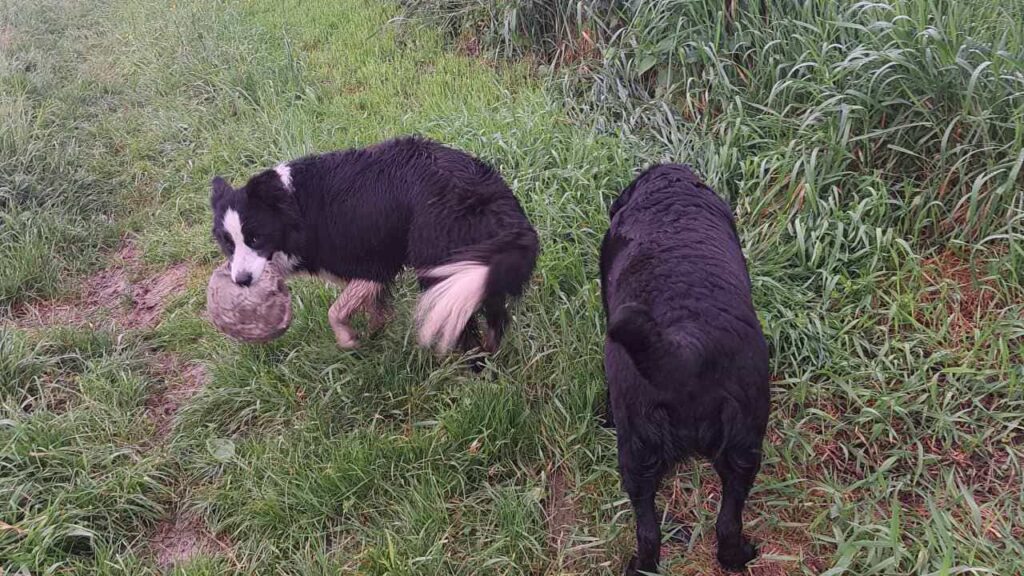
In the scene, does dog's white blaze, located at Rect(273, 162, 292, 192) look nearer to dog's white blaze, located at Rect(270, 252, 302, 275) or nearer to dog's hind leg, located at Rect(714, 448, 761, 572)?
dog's white blaze, located at Rect(270, 252, 302, 275)

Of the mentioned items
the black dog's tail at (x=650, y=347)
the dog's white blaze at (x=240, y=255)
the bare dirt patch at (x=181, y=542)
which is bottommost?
the bare dirt patch at (x=181, y=542)

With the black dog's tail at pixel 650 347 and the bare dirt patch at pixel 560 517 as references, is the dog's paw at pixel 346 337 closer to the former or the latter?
the bare dirt patch at pixel 560 517

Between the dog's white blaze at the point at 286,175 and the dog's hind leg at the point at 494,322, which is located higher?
the dog's white blaze at the point at 286,175

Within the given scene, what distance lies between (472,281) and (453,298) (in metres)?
0.09

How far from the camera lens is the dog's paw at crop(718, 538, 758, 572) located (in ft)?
6.30

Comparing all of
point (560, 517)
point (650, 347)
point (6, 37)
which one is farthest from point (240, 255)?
point (6, 37)

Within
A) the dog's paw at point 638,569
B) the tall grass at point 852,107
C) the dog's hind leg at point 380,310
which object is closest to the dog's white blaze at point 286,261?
the dog's hind leg at point 380,310

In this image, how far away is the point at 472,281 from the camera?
2.22 meters

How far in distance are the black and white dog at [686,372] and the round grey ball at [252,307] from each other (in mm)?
1429

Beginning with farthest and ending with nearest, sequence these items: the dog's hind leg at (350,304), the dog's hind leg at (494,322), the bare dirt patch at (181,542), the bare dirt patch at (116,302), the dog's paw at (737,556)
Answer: the bare dirt patch at (116,302)
the dog's hind leg at (350,304)
the dog's hind leg at (494,322)
the bare dirt patch at (181,542)
the dog's paw at (737,556)

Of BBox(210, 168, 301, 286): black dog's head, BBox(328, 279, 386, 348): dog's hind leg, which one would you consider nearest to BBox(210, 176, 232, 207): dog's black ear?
BBox(210, 168, 301, 286): black dog's head

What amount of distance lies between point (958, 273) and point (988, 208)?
0.28m

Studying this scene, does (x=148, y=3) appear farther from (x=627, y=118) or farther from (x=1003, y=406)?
(x=1003, y=406)

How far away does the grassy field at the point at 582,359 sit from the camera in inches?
84.8
